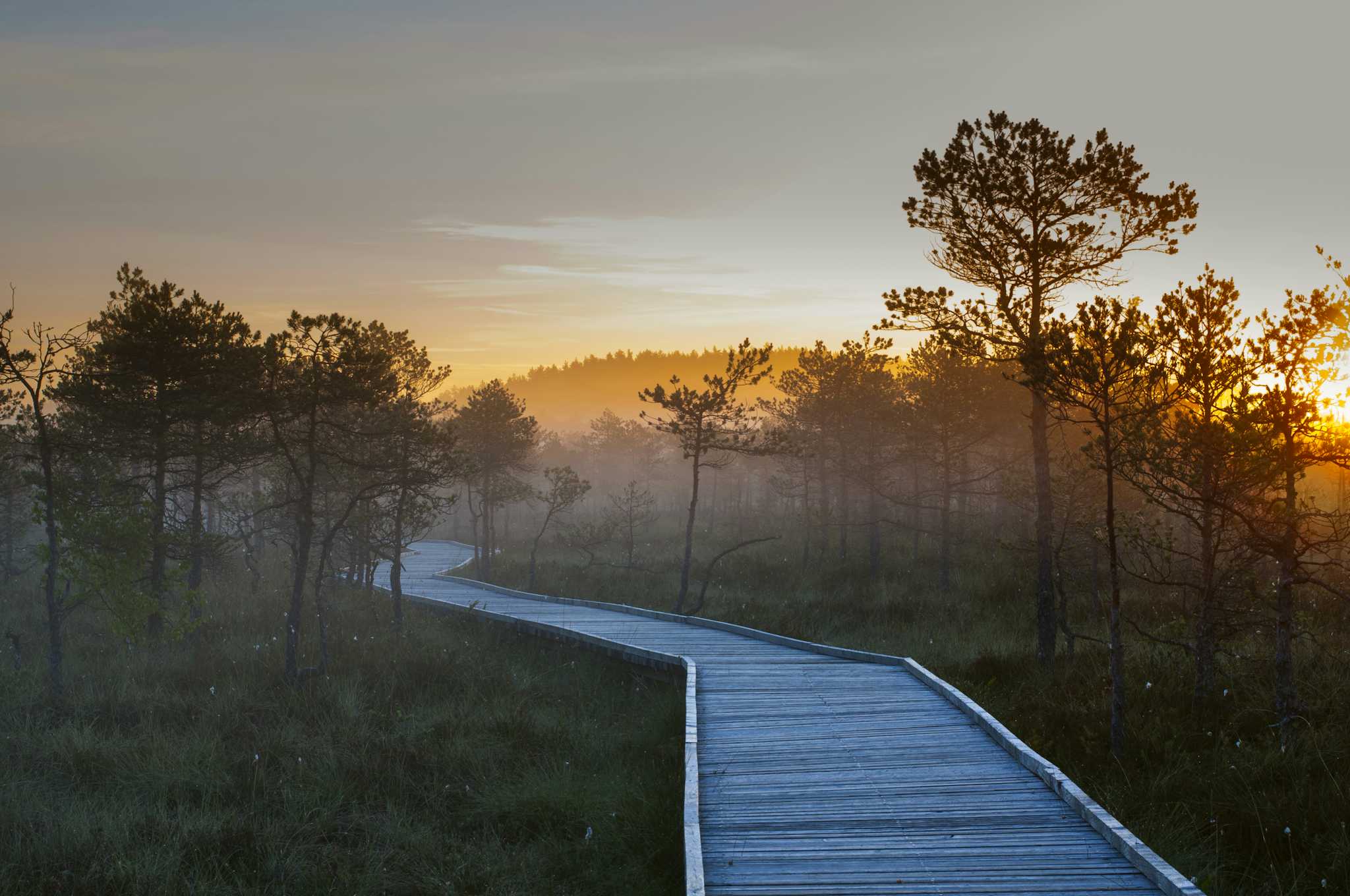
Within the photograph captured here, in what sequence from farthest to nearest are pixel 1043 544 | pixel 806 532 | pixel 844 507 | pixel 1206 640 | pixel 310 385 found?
pixel 806 532, pixel 844 507, pixel 310 385, pixel 1043 544, pixel 1206 640

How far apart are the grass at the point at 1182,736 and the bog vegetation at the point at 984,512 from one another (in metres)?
0.05

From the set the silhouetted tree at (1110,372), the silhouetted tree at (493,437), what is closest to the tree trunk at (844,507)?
the silhouetted tree at (493,437)

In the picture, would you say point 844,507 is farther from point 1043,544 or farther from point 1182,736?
point 1182,736

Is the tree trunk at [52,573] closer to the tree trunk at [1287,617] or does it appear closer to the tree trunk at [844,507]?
the tree trunk at [1287,617]

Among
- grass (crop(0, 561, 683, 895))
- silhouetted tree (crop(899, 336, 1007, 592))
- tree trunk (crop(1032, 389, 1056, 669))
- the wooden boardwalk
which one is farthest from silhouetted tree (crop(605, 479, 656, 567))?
the wooden boardwalk

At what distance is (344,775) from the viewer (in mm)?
11672

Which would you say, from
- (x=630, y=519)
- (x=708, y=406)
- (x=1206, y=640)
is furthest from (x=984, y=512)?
(x=1206, y=640)

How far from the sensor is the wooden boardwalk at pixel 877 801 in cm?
A: 625

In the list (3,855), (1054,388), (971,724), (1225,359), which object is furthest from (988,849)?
(3,855)

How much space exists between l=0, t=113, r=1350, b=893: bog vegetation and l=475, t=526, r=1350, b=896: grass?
0.05 m

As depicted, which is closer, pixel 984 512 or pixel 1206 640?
pixel 1206 640

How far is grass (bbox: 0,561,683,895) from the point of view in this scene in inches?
351

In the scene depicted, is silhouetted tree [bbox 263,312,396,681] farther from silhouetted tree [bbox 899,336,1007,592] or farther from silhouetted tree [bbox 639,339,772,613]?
silhouetted tree [bbox 899,336,1007,592]

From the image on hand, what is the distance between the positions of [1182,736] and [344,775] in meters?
11.2
